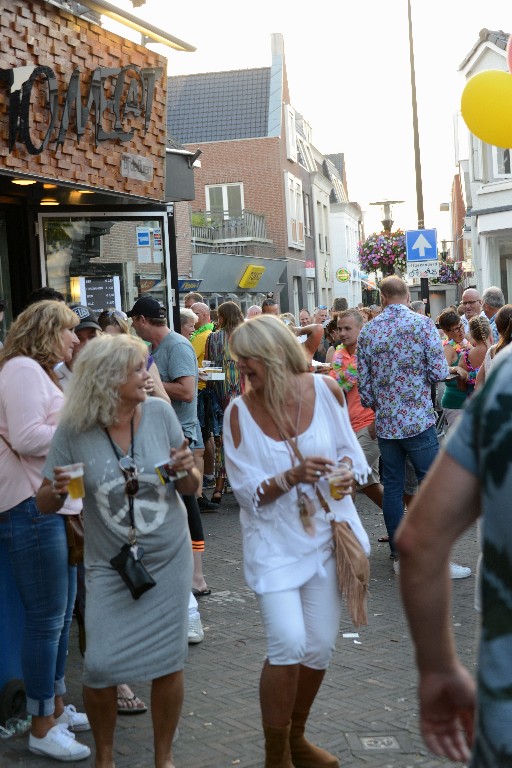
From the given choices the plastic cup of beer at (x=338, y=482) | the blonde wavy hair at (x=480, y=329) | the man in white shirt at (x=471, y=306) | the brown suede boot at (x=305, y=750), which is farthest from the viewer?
the man in white shirt at (x=471, y=306)

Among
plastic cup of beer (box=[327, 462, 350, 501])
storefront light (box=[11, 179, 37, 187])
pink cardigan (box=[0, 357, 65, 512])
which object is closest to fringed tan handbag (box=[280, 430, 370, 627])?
plastic cup of beer (box=[327, 462, 350, 501])

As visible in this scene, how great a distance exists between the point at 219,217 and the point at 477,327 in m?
31.9

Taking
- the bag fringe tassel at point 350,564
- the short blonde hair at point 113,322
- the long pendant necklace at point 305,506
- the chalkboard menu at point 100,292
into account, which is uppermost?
the chalkboard menu at point 100,292

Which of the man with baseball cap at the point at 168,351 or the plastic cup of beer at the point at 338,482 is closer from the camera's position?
the plastic cup of beer at the point at 338,482

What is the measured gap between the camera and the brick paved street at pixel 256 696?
4.54m

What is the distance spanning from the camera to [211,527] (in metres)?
9.88

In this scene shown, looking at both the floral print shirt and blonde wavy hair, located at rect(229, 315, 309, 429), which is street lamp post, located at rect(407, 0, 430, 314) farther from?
blonde wavy hair, located at rect(229, 315, 309, 429)

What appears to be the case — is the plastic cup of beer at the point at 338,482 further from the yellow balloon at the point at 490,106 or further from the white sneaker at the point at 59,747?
the yellow balloon at the point at 490,106

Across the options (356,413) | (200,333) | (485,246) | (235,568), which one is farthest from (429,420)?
(485,246)

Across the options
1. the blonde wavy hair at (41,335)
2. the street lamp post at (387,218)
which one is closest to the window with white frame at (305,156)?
the street lamp post at (387,218)

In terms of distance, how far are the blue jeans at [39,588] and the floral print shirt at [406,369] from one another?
338 cm

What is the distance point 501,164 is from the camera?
27.8 meters

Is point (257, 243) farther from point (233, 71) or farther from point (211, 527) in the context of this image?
point (211, 527)

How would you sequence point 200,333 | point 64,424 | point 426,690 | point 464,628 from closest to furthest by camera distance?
point 426,690 → point 64,424 → point 464,628 → point 200,333
